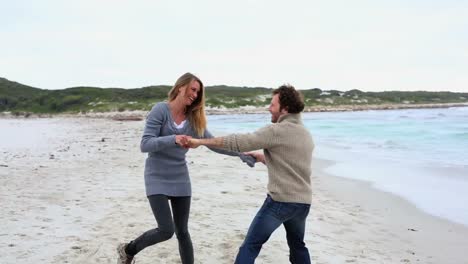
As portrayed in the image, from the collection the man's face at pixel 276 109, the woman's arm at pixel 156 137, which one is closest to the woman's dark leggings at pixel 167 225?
the woman's arm at pixel 156 137

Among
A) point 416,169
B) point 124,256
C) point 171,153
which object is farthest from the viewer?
point 416,169

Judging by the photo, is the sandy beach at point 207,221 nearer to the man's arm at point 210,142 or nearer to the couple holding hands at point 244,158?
the couple holding hands at point 244,158

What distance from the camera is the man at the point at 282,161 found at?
13.0ft

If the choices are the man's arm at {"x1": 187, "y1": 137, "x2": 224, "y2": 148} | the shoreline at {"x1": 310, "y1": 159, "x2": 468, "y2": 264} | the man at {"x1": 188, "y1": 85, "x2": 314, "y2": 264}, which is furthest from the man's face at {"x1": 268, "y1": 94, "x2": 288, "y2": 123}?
the shoreline at {"x1": 310, "y1": 159, "x2": 468, "y2": 264}

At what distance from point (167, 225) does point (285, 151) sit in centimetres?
139

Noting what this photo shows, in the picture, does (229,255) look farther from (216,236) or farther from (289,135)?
(289,135)

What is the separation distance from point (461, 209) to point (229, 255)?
5393 mm

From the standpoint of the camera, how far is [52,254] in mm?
5668

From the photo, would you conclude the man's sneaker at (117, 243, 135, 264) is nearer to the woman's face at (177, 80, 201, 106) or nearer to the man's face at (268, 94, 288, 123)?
the woman's face at (177, 80, 201, 106)

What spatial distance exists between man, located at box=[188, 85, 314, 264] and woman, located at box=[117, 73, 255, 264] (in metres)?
0.62

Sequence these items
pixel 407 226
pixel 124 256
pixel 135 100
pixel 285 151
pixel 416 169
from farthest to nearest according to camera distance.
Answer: pixel 135 100
pixel 416 169
pixel 407 226
pixel 124 256
pixel 285 151

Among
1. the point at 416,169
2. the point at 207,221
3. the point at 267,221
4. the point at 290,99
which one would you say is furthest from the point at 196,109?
the point at 416,169

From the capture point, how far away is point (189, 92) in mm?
4547

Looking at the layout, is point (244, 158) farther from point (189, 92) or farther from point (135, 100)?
point (135, 100)
